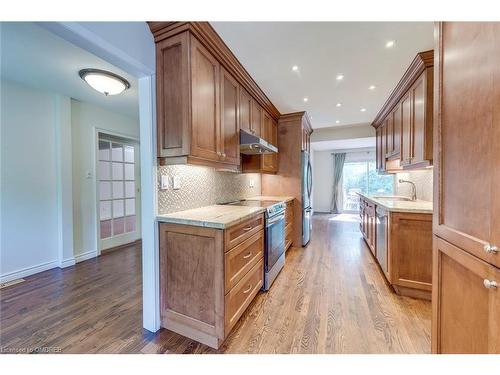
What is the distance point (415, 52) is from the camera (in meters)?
2.02

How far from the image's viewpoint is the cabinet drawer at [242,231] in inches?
58.1

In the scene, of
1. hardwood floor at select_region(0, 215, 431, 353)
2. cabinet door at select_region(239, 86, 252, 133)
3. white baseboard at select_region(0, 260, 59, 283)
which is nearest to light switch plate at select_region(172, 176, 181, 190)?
cabinet door at select_region(239, 86, 252, 133)

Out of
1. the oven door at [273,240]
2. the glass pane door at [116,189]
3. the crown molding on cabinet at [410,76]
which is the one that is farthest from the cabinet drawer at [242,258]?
the glass pane door at [116,189]

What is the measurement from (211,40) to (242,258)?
1.84m

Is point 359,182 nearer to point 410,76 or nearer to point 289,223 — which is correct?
point 289,223

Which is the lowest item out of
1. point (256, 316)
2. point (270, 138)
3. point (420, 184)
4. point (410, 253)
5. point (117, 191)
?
point (256, 316)

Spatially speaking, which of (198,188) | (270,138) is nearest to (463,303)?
(198,188)

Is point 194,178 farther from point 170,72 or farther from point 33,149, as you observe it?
point 33,149

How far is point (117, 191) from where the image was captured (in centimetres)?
389

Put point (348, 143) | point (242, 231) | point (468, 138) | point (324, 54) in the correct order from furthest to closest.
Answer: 1. point (348, 143)
2. point (324, 54)
3. point (242, 231)
4. point (468, 138)

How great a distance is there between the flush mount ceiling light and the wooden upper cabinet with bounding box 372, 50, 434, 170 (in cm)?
320

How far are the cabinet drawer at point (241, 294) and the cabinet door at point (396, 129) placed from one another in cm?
259

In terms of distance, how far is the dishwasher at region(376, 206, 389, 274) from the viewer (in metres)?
2.32

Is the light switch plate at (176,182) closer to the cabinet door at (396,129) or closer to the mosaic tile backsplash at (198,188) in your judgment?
the mosaic tile backsplash at (198,188)
